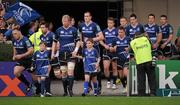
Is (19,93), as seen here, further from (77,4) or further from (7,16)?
(77,4)

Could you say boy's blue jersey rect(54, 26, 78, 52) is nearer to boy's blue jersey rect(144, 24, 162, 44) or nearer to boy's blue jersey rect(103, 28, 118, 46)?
boy's blue jersey rect(103, 28, 118, 46)

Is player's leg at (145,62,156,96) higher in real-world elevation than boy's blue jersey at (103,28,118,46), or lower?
lower

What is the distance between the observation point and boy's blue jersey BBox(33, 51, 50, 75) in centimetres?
1756

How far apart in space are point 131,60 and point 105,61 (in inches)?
40.3

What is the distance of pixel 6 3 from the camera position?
20906 mm

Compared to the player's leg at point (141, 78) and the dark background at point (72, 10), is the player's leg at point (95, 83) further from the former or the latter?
the dark background at point (72, 10)

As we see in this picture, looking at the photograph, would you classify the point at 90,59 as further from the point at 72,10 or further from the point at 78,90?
the point at 72,10

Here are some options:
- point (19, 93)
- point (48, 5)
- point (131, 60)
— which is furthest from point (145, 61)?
point (48, 5)

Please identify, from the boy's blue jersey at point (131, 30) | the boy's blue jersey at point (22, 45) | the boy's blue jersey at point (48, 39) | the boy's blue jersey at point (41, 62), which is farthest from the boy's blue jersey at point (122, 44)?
the boy's blue jersey at point (22, 45)

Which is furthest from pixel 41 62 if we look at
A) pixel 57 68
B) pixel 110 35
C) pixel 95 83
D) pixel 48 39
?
pixel 110 35

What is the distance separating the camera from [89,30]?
17859 millimetres

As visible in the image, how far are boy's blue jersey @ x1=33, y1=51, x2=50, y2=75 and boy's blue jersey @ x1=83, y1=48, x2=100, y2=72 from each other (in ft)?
3.50

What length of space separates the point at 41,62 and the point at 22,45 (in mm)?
710

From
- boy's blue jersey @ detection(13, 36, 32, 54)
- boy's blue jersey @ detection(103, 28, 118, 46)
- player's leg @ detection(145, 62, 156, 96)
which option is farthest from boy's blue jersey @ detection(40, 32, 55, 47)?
player's leg @ detection(145, 62, 156, 96)
